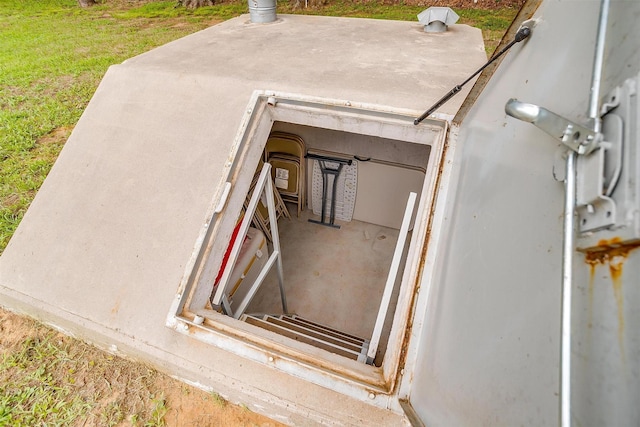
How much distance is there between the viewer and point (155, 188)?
2.21 meters

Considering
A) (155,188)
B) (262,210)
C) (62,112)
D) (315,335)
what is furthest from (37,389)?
(62,112)

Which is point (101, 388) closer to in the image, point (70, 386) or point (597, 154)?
point (70, 386)

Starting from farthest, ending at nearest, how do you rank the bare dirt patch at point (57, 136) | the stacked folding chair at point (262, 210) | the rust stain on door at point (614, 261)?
the bare dirt patch at point (57, 136), the stacked folding chair at point (262, 210), the rust stain on door at point (614, 261)

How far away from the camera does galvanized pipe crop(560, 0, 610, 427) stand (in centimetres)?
59

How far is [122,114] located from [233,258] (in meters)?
1.50

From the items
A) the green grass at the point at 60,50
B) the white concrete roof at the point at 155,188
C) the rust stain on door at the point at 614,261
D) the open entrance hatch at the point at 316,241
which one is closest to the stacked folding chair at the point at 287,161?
the open entrance hatch at the point at 316,241

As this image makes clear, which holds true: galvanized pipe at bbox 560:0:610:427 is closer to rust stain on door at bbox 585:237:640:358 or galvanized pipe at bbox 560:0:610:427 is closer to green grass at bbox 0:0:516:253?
rust stain on door at bbox 585:237:640:358

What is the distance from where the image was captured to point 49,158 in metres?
4.05

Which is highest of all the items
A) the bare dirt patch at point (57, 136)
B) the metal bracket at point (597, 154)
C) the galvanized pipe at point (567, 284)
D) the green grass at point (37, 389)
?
the metal bracket at point (597, 154)

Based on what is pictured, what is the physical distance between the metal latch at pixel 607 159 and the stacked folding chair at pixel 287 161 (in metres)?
3.24

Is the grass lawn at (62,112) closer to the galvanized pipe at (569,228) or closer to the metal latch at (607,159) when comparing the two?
the galvanized pipe at (569,228)

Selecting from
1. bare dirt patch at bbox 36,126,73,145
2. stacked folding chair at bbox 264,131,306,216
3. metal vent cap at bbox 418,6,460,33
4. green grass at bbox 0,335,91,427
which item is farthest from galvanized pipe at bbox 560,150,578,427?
bare dirt patch at bbox 36,126,73,145

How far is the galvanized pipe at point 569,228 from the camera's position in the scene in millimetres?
586

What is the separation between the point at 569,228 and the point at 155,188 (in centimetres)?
228
